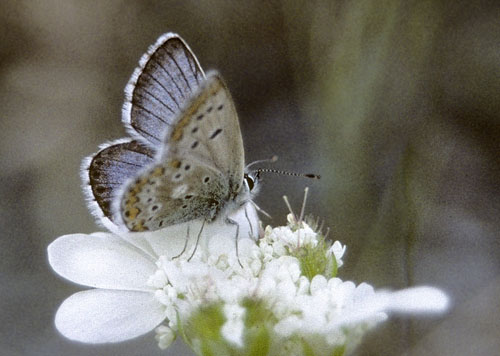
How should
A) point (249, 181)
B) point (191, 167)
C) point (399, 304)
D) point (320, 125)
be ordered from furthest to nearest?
point (320, 125) → point (249, 181) → point (191, 167) → point (399, 304)

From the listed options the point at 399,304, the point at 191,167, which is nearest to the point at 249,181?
the point at 191,167

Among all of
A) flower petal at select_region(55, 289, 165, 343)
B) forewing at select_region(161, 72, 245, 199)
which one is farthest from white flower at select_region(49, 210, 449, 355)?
forewing at select_region(161, 72, 245, 199)

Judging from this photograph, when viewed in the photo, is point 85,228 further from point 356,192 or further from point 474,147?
point 474,147

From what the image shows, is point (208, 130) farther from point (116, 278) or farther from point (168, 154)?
point (116, 278)

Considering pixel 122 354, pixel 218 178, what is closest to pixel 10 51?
pixel 122 354

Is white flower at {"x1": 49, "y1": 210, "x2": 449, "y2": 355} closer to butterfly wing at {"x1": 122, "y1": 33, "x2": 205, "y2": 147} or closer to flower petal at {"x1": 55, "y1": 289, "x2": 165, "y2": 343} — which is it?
flower petal at {"x1": 55, "y1": 289, "x2": 165, "y2": 343}

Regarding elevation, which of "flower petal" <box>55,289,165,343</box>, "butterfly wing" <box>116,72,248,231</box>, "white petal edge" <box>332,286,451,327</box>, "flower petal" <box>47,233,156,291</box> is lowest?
"flower petal" <box>55,289,165,343</box>

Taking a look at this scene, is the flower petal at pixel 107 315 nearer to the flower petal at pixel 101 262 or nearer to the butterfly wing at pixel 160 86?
the flower petal at pixel 101 262
